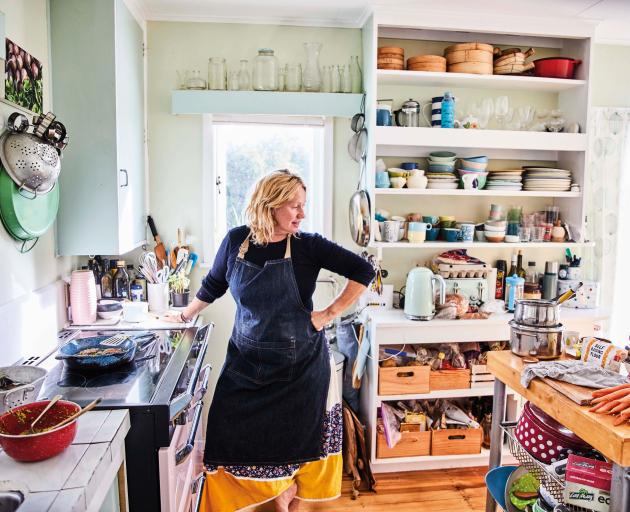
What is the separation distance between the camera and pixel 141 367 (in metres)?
1.94

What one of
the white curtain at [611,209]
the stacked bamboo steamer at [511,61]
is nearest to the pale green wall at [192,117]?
the stacked bamboo steamer at [511,61]

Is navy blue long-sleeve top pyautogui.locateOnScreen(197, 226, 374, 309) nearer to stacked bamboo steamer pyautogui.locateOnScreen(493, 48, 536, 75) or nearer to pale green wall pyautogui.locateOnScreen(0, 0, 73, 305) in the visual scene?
pale green wall pyautogui.locateOnScreen(0, 0, 73, 305)

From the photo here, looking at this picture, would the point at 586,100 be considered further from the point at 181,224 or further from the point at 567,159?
the point at 181,224

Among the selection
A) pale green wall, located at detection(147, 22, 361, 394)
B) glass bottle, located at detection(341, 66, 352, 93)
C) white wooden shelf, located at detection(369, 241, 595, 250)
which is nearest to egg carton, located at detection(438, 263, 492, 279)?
white wooden shelf, located at detection(369, 241, 595, 250)

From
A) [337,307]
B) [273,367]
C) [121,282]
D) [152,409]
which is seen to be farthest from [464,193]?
[152,409]

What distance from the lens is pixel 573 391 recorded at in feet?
5.16

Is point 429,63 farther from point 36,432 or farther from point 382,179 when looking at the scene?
point 36,432

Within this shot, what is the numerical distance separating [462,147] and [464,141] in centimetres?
8

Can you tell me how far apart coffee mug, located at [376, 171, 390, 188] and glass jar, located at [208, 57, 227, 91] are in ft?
3.28

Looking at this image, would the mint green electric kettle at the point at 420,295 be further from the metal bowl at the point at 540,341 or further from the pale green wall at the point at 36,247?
the pale green wall at the point at 36,247

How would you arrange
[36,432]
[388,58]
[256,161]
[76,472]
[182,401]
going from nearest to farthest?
1. [76,472]
2. [36,432]
3. [182,401]
4. [388,58]
5. [256,161]

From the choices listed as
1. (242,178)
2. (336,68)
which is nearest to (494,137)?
(336,68)

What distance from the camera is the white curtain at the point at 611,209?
333 cm

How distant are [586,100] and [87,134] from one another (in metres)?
2.74
